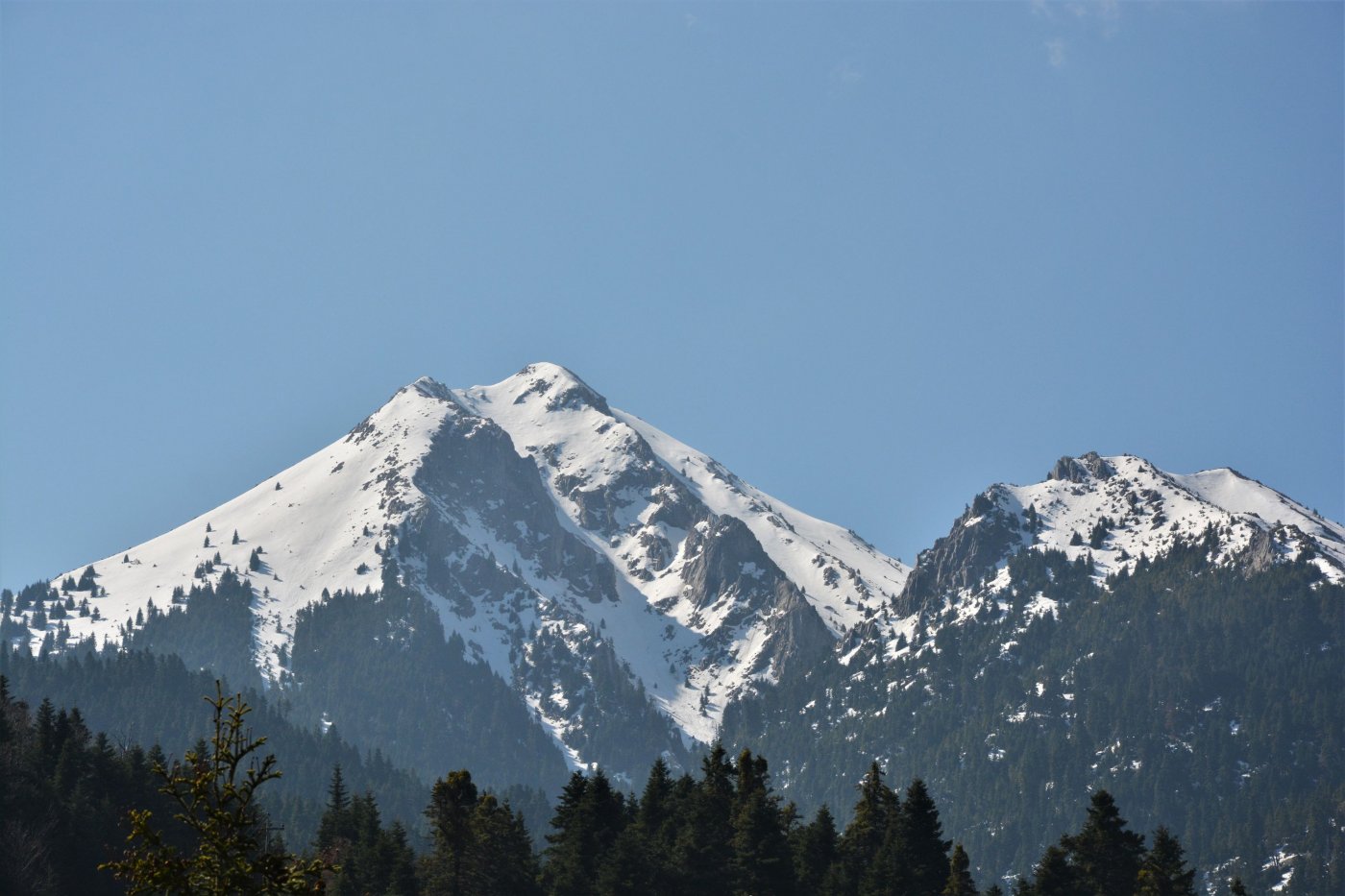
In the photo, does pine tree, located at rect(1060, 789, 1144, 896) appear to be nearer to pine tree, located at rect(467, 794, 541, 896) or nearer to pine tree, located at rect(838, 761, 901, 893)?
pine tree, located at rect(838, 761, 901, 893)

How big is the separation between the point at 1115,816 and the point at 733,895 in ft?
73.0

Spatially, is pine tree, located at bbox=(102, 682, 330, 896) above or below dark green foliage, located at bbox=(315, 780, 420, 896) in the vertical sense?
below

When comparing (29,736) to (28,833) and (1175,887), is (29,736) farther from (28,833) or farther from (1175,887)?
(1175,887)

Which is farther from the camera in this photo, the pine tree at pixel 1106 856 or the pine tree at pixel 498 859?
the pine tree at pixel 1106 856

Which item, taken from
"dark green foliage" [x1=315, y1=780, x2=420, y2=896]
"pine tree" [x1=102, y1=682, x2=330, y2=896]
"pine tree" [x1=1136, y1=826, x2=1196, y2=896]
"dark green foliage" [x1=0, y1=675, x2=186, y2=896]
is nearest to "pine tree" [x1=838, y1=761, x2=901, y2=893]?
"pine tree" [x1=1136, y1=826, x2=1196, y2=896]

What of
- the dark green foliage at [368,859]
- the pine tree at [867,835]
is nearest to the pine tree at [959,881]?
the pine tree at [867,835]

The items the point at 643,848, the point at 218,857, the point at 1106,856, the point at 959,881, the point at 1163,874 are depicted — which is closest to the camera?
the point at 218,857

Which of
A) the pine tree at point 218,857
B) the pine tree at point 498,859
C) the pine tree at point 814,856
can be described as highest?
the pine tree at point 814,856

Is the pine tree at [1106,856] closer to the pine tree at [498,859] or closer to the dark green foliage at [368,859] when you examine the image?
the pine tree at [498,859]

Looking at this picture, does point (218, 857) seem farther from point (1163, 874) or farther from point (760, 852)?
point (760, 852)

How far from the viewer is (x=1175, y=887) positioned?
280 ft

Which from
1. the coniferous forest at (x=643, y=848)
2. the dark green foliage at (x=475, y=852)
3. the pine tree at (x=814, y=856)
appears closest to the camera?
the dark green foliage at (x=475, y=852)

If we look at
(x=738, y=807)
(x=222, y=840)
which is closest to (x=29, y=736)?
(x=738, y=807)

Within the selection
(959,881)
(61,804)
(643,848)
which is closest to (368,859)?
(643,848)
